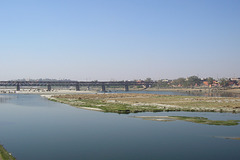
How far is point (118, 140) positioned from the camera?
1196 inches

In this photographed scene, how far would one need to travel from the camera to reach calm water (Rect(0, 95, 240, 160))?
2467cm

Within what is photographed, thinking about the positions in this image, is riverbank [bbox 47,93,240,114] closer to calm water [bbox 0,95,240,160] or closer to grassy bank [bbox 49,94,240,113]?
grassy bank [bbox 49,94,240,113]

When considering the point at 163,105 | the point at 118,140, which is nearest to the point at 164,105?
the point at 163,105

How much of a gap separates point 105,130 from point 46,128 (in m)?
9.12

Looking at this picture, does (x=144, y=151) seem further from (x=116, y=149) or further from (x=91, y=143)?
(x=91, y=143)

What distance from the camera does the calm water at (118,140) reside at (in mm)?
24672

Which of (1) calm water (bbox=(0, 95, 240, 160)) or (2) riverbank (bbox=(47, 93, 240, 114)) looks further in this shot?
(2) riverbank (bbox=(47, 93, 240, 114))

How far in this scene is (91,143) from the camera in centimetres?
2897

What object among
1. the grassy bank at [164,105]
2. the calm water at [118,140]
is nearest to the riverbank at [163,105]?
the grassy bank at [164,105]

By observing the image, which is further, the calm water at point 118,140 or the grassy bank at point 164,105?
the grassy bank at point 164,105

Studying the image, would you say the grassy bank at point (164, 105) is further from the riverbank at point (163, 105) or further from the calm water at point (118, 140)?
the calm water at point (118, 140)

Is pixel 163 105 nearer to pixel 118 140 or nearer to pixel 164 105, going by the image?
pixel 164 105

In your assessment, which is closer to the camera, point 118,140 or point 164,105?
point 118,140

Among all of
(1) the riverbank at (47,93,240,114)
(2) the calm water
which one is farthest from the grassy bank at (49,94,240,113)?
(2) the calm water
